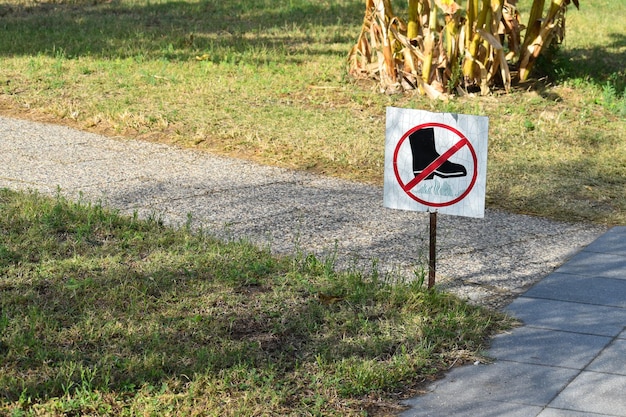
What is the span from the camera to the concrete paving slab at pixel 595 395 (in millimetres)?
4352

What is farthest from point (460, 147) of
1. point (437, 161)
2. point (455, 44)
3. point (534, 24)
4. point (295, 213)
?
point (534, 24)

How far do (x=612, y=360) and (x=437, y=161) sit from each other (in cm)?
139

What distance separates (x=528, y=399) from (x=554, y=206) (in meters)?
3.53

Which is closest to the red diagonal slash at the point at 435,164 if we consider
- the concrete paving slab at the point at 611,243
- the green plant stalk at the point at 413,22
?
the concrete paving slab at the point at 611,243

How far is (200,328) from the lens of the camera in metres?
5.09

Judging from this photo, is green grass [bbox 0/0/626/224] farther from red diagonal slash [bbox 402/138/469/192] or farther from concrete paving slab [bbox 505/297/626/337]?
red diagonal slash [bbox 402/138/469/192]

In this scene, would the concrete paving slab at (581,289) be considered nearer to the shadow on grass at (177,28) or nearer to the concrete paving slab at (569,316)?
the concrete paving slab at (569,316)

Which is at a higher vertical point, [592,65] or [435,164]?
[592,65]

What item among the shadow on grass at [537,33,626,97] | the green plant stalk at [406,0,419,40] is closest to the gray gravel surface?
the green plant stalk at [406,0,419,40]

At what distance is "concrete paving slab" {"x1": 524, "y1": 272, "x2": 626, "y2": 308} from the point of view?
5730 millimetres

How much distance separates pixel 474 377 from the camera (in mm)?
4695

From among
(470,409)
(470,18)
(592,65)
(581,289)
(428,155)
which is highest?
(470,18)

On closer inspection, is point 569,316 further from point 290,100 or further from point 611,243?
point 290,100

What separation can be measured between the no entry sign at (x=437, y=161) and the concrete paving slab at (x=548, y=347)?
70 centimetres
